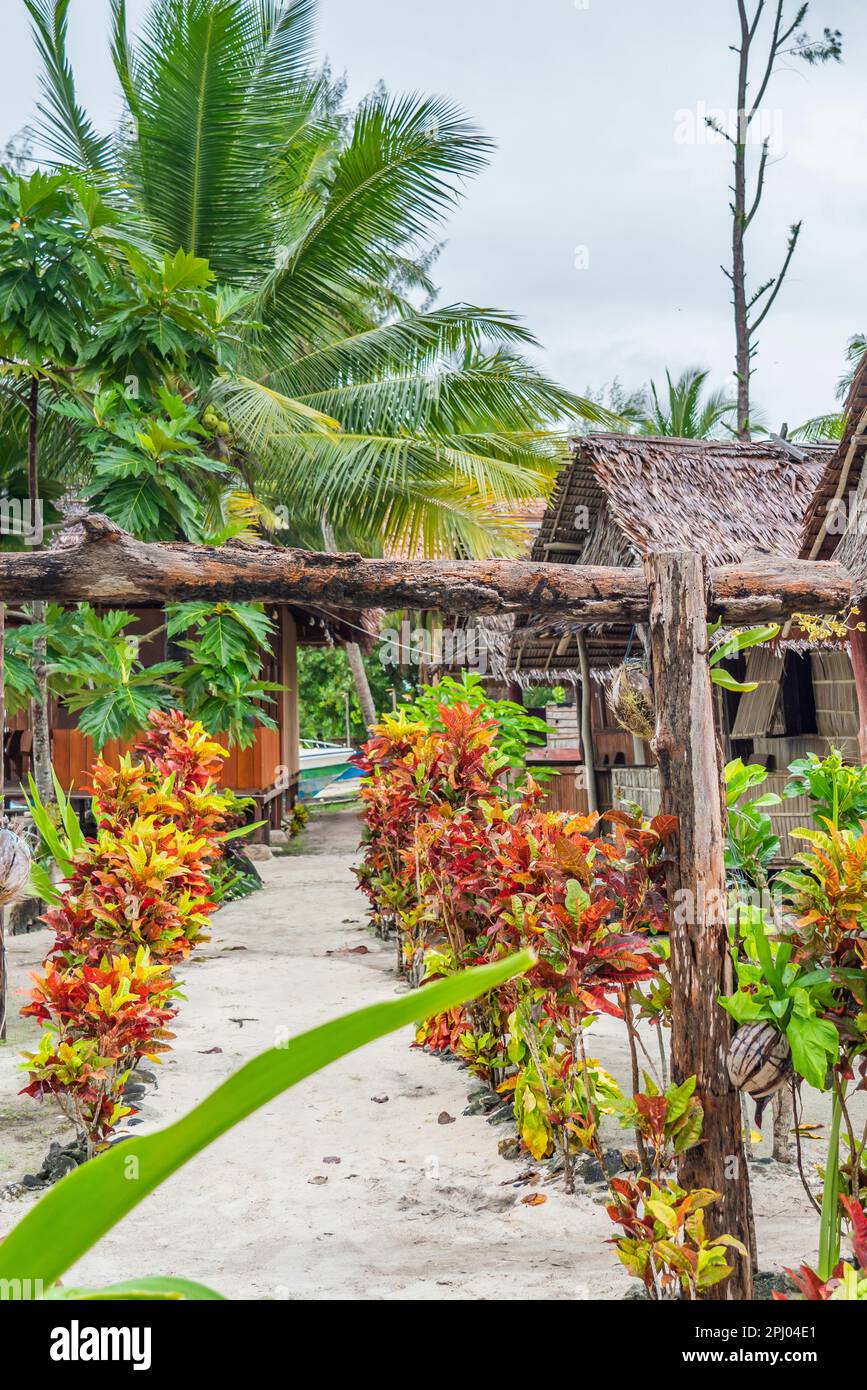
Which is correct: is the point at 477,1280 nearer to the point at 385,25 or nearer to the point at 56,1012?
the point at 56,1012

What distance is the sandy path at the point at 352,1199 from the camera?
2.94 metres

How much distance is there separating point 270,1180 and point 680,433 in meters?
15.8

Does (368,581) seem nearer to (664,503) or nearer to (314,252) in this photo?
(664,503)

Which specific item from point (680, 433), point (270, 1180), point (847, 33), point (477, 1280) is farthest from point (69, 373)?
point (680, 433)

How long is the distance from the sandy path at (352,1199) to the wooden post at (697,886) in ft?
1.60

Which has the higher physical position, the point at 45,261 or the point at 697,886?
the point at 45,261

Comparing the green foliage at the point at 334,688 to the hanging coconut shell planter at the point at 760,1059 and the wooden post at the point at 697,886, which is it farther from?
the hanging coconut shell planter at the point at 760,1059

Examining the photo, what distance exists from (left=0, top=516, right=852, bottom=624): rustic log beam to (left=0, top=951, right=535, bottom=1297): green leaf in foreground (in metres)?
2.38

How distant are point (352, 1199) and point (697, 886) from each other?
1.73 meters

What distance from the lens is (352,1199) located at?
357 centimetres

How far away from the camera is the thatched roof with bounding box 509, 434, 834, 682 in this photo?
8219 mm

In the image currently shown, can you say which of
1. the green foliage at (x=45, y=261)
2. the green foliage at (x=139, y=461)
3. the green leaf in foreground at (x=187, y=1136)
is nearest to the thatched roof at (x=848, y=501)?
the green foliage at (x=139, y=461)

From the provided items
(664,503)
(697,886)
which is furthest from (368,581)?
(664,503)

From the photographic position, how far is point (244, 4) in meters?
9.91
